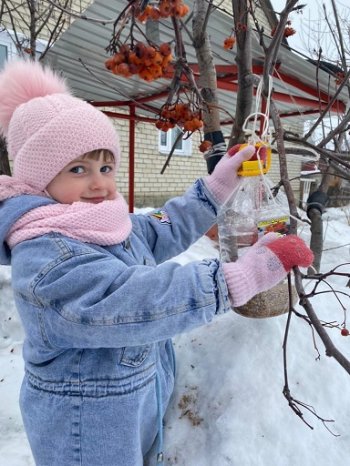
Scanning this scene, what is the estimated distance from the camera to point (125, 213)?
3.62 feet

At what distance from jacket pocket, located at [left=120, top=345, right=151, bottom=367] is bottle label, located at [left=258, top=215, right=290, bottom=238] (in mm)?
490

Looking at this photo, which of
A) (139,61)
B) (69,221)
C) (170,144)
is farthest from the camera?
(170,144)

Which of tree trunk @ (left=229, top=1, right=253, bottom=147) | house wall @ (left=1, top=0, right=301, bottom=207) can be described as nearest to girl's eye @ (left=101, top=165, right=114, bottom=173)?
tree trunk @ (left=229, top=1, right=253, bottom=147)

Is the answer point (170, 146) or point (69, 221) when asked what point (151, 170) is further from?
point (69, 221)

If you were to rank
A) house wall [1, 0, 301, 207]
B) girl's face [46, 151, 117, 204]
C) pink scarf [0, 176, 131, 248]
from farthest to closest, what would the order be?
house wall [1, 0, 301, 207] → girl's face [46, 151, 117, 204] → pink scarf [0, 176, 131, 248]

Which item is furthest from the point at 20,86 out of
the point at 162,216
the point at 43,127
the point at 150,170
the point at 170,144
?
the point at 170,144

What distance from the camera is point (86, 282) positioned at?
2.71ft

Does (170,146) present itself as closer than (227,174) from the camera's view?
No

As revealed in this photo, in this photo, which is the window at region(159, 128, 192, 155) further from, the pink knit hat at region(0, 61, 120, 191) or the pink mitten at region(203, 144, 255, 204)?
the pink knit hat at region(0, 61, 120, 191)

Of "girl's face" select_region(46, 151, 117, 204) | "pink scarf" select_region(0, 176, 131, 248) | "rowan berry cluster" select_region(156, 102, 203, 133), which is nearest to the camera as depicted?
"pink scarf" select_region(0, 176, 131, 248)

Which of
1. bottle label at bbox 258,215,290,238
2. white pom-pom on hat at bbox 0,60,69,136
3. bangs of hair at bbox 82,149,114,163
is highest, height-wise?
white pom-pom on hat at bbox 0,60,69,136

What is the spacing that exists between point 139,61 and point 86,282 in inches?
33.6

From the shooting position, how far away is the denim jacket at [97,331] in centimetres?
81

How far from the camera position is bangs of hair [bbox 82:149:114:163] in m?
1.06
